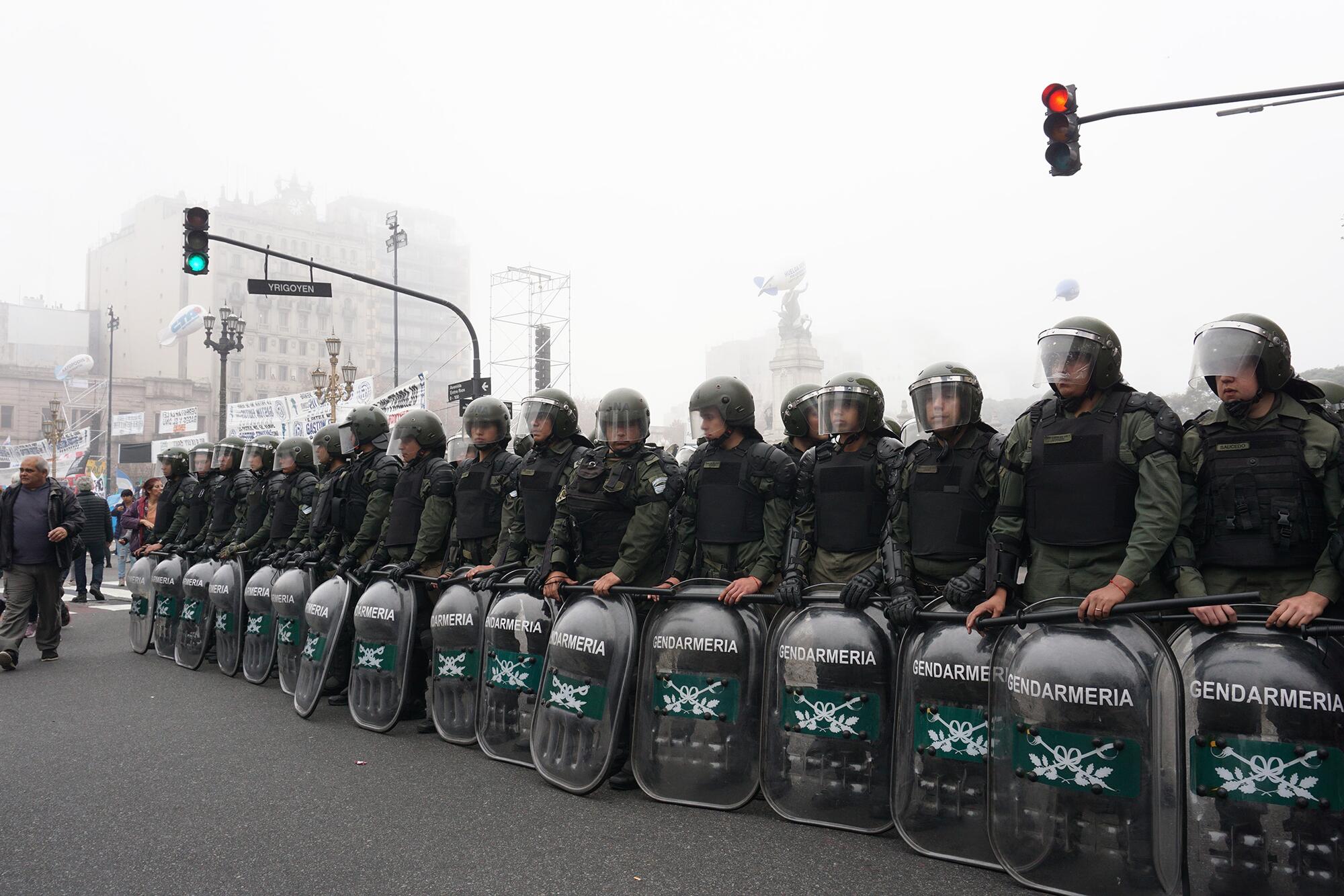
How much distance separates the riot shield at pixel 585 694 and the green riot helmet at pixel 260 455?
6.48 metres

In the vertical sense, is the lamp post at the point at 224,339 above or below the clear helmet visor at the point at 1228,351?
above

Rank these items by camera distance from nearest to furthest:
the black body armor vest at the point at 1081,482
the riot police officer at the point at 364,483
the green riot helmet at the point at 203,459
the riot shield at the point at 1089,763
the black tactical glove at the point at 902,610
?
1. the riot shield at the point at 1089,763
2. the black body armor vest at the point at 1081,482
3. the black tactical glove at the point at 902,610
4. the riot police officer at the point at 364,483
5. the green riot helmet at the point at 203,459

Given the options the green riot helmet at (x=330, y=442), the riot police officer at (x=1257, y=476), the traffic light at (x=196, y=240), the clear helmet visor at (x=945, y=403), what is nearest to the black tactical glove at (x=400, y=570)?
the green riot helmet at (x=330, y=442)

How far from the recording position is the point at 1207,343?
14.3 feet

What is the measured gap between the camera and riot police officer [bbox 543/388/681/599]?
19.7ft

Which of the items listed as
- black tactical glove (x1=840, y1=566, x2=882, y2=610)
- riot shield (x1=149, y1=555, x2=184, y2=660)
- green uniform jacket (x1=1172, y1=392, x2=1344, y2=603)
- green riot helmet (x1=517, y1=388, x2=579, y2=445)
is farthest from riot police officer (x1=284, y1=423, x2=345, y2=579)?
green uniform jacket (x1=1172, y1=392, x2=1344, y2=603)

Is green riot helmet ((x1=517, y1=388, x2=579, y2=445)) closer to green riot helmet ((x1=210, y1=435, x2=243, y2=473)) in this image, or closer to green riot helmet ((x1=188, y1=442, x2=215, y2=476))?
green riot helmet ((x1=210, y1=435, x2=243, y2=473))

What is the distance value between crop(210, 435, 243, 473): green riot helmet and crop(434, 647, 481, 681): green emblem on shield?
6213 millimetres

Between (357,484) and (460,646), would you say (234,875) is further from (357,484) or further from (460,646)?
(357,484)

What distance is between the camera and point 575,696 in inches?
212

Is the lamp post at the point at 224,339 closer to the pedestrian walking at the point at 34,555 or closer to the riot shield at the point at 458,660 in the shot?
the pedestrian walking at the point at 34,555

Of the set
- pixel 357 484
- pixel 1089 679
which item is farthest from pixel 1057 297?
pixel 1089 679

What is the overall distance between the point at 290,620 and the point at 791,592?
4828mm

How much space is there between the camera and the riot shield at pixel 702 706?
4961 mm
